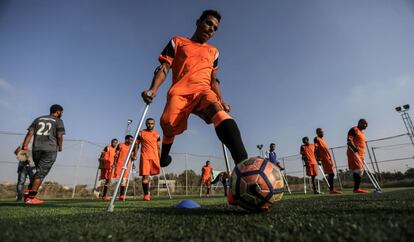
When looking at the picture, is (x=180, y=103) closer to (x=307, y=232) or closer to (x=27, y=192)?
(x=307, y=232)

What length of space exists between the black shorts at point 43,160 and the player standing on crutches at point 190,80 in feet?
11.3

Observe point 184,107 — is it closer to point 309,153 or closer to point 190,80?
point 190,80

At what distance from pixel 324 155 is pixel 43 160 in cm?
1048

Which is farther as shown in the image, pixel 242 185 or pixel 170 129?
pixel 170 129

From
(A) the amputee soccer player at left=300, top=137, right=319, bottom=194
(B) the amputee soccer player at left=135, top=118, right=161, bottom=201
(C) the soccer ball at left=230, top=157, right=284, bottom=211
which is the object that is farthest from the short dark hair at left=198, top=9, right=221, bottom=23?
(A) the amputee soccer player at left=300, top=137, right=319, bottom=194

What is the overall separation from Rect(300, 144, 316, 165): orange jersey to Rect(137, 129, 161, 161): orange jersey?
7.75m

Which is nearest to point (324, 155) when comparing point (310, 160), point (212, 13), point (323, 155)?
point (323, 155)

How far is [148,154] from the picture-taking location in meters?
8.73

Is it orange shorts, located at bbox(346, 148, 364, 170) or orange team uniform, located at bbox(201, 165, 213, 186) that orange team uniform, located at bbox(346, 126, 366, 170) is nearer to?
orange shorts, located at bbox(346, 148, 364, 170)

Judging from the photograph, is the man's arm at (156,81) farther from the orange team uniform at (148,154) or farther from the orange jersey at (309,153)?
the orange jersey at (309,153)

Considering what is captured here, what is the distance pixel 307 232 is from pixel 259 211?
1041 mm

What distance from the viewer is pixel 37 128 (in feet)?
19.6

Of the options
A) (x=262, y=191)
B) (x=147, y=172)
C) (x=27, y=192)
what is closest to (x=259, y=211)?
(x=262, y=191)

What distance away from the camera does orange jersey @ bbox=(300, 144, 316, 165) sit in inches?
497
